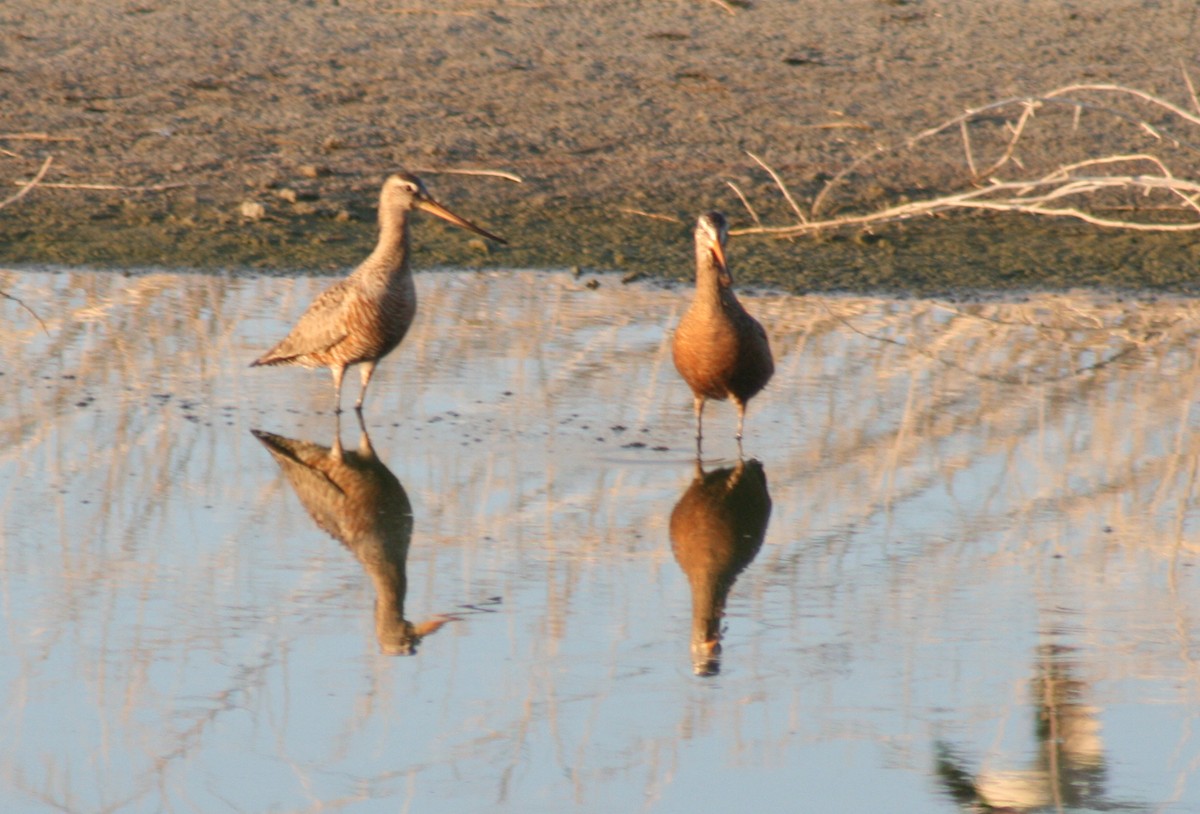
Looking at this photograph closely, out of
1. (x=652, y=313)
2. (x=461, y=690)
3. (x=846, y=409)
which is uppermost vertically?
(x=652, y=313)

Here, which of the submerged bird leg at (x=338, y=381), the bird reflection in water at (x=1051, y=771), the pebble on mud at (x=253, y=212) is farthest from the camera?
the pebble on mud at (x=253, y=212)

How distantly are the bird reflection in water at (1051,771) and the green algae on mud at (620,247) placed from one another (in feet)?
16.5

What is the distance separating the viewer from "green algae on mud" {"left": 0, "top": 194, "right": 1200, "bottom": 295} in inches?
398

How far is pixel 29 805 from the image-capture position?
4465 millimetres

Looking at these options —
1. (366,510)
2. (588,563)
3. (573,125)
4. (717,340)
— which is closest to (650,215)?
(573,125)

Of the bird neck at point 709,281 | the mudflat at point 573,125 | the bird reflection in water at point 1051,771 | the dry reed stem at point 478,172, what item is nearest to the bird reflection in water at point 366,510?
the bird neck at point 709,281

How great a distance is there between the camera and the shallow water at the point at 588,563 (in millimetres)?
4754

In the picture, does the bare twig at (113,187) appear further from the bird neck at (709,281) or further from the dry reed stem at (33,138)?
the bird neck at (709,281)

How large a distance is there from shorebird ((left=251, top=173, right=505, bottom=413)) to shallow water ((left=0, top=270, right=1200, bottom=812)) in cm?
21

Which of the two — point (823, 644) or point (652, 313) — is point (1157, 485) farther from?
point (652, 313)

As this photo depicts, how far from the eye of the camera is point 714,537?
21.4ft

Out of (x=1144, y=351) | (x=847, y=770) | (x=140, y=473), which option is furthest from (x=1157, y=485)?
(x=140, y=473)

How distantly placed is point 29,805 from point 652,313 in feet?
17.6

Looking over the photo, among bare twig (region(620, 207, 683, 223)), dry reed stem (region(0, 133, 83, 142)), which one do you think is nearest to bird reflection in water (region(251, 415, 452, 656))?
bare twig (region(620, 207, 683, 223))
